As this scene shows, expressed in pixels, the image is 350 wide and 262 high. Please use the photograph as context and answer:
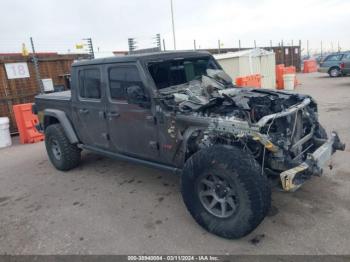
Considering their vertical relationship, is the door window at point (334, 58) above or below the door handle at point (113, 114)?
below

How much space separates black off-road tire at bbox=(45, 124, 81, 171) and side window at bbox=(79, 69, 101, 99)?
1034 mm

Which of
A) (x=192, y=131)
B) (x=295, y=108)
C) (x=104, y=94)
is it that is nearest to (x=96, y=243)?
(x=192, y=131)

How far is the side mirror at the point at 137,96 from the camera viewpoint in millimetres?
3717

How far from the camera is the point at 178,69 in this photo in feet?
14.5

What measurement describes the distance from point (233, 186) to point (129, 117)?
70.2 inches

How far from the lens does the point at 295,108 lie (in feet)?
11.5

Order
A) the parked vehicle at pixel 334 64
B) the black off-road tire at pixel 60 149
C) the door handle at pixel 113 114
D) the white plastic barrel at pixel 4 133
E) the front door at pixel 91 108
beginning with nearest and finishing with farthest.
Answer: the door handle at pixel 113 114
the front door at pixel 91 108
the black off-road tire at pixel 60 149
the white plastic barrel at pixel 4 133
the parked vehicle at pixel 334 64

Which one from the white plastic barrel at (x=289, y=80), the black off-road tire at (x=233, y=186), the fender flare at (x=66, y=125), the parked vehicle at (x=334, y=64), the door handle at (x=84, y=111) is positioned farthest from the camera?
the parked vehicle at (x=334, y=64)

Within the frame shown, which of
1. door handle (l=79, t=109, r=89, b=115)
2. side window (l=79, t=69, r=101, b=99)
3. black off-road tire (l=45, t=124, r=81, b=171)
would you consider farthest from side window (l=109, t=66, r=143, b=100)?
black off-road tire (l=45, t=124, r=81, b=171)

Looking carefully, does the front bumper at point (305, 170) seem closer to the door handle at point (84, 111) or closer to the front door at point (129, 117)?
the front door at point (129, 117)

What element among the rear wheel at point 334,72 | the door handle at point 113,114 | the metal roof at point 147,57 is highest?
the metal roof at point 147,57

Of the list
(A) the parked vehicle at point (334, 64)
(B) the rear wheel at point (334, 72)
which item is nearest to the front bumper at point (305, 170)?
(A) the parked vehicle at point (334, 64)

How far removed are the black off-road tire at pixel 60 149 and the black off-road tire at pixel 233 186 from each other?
9.66 feet

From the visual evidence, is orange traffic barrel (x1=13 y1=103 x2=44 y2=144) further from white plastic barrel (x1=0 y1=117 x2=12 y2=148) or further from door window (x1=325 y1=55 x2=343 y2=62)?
door window (x1=325 y1=55 x2=343 y2=62)
